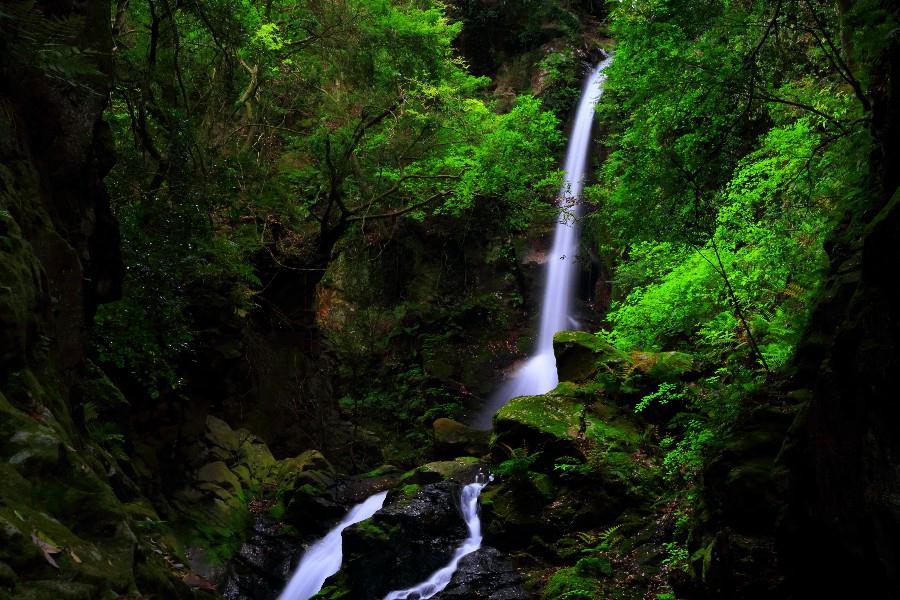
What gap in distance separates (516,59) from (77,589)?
27067 millimetres

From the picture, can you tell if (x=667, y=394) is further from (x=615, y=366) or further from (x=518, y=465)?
(x=518, y=465)

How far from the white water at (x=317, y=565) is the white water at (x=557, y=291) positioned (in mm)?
8112

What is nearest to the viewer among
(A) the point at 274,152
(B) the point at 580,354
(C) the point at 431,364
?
(B) the point at 580,354

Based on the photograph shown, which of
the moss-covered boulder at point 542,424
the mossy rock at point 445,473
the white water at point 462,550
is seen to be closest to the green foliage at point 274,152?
the mossy rock at point 445,473

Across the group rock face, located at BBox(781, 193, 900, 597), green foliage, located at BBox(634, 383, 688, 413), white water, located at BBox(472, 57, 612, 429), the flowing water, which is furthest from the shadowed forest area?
white water, located at BBox(472, 57, 612, 429)

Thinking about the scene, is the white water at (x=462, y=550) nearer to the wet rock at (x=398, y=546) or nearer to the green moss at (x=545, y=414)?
the wet rock at (x=398, y=546)

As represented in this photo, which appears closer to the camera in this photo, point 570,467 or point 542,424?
point 570,467

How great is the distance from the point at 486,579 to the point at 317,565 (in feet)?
12.7

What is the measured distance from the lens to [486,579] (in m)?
9.09

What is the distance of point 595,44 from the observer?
26047 mm

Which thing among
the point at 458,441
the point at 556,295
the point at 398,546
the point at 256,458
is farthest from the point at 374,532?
the point at 556,295

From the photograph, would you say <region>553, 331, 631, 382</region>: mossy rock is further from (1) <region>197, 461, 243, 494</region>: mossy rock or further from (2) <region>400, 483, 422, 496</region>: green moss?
(1) <region>197, 461, 243, 494</region>: mossy rock

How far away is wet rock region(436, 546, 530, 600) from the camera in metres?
8.62

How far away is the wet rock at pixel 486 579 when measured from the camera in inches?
340
